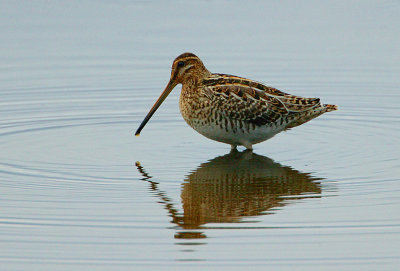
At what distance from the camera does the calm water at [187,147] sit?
869cm

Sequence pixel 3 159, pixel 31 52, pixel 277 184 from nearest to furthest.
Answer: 1. pixel 277 184
2. pixel 3 159
3. pixel 31 52

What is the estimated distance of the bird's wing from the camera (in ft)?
41.7

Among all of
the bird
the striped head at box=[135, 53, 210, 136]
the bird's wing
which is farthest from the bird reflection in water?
the striped head at box=[135, 53, 210, 136]

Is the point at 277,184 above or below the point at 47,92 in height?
below

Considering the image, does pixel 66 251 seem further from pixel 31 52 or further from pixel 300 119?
pixel 31 52

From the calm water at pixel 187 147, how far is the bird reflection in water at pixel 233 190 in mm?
27

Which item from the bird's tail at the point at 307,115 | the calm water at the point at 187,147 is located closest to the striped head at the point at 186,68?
the calm water at the point at 187,147

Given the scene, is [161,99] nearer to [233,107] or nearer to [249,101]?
[233,107]

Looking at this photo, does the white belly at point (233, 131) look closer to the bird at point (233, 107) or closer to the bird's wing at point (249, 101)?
the bird at point (233, 107)

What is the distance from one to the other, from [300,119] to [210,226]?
4400mm

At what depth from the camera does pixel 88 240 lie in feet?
28.9

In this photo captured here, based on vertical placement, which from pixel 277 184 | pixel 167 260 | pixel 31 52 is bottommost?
pixel 167 260

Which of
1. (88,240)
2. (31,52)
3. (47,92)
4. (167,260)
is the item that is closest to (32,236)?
(88,240)

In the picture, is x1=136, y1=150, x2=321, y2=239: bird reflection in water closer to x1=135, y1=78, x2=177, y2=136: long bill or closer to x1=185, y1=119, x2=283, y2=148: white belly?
x1=185, y1=119, x2=283, y2=148: white belly
